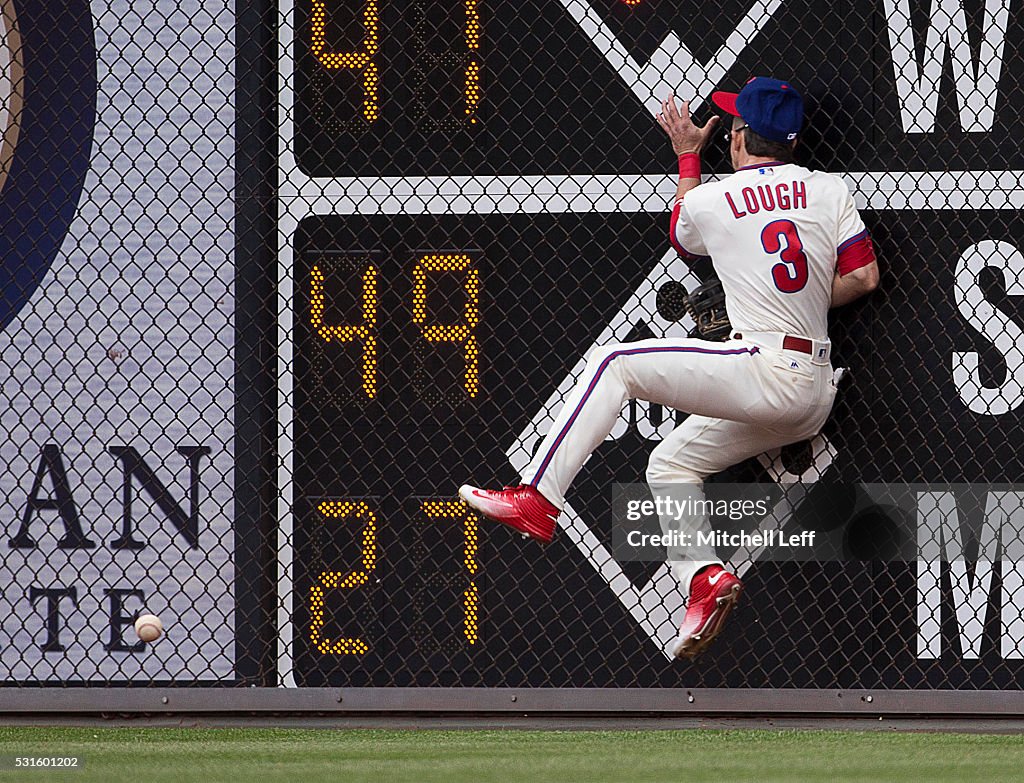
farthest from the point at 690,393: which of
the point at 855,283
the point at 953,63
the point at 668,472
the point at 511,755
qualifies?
the point at 953,63

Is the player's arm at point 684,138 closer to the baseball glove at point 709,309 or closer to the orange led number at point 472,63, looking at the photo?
the baseball glove at point 709,309

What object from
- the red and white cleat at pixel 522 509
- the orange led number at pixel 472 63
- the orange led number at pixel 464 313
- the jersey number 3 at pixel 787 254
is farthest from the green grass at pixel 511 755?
the orange led number at pixel 472 63

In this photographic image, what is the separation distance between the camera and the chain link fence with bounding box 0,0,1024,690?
399 centimetres

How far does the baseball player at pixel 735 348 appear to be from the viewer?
3.75m

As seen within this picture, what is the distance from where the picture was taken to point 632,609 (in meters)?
4.06

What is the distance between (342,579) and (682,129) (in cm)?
156

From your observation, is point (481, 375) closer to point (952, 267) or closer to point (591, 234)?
point (591, 234)

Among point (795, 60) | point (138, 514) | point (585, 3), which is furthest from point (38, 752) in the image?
point (795, 60)

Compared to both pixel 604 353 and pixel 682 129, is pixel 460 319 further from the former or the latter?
pixel 682 129

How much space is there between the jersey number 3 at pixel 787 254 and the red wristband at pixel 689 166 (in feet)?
0.81

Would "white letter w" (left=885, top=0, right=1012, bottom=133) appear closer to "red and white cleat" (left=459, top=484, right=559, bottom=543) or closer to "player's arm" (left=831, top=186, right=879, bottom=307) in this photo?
"player's arm" (left=831, top=186, right=879, bottom=307)

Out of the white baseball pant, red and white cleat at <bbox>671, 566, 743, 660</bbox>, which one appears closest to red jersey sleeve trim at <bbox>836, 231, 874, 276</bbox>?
the white baseball pant

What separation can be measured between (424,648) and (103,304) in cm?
135

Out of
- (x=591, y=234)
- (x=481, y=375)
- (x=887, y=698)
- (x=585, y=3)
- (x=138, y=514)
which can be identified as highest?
(x=585, y=3)
